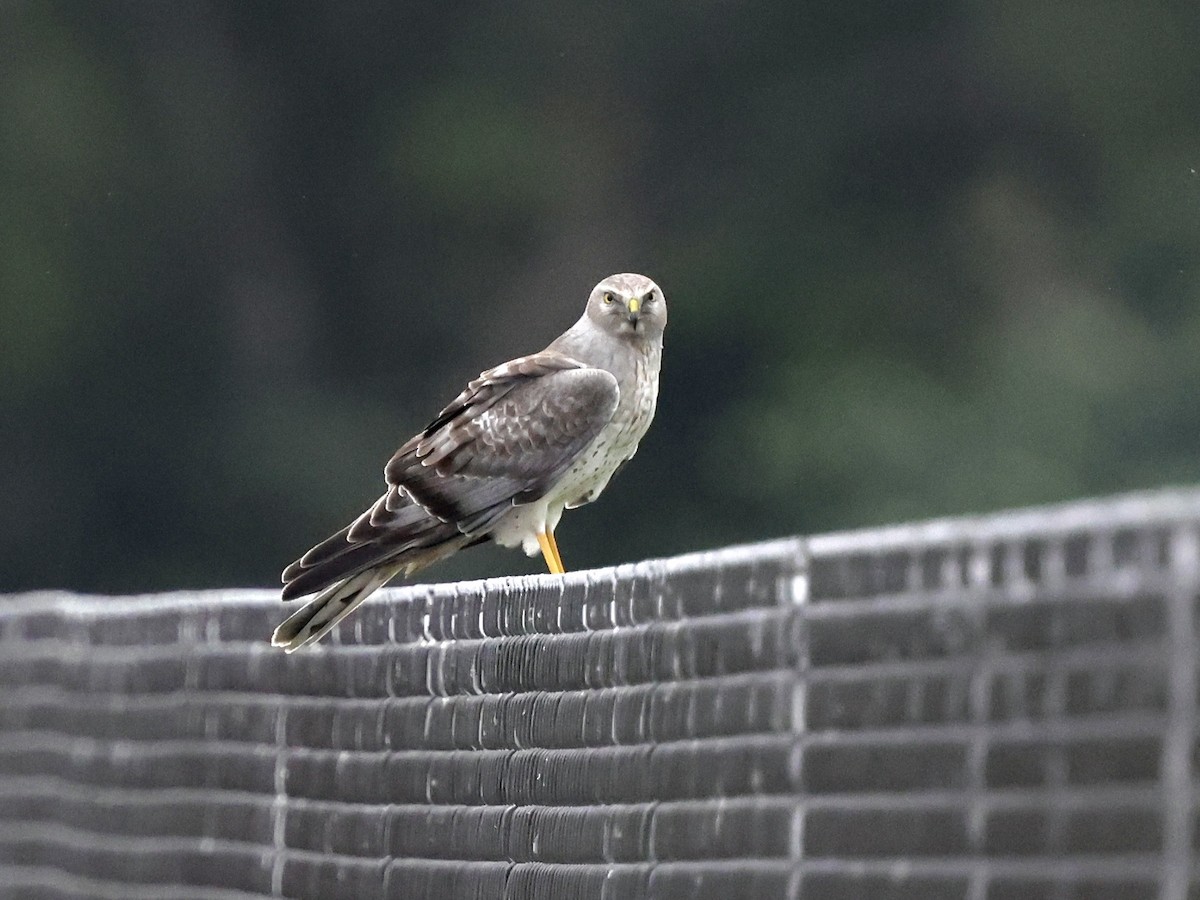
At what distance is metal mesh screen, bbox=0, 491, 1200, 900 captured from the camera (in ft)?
9.86

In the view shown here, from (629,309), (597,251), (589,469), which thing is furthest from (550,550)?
(597,251)

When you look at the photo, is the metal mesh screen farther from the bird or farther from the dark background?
the dark background

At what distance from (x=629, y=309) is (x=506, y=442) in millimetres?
606

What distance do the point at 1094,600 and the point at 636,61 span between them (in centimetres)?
2803

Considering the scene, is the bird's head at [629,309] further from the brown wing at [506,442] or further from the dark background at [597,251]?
the dark background at [597,251]

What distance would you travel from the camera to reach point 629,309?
770 centimetres

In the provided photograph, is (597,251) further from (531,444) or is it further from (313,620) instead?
(313,620)

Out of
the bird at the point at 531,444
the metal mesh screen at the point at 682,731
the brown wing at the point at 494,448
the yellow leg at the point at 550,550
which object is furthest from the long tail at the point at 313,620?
the yellow leg at the point at 550,550

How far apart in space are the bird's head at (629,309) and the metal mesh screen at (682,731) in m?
1.61

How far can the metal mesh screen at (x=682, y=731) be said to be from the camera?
3.01 metres

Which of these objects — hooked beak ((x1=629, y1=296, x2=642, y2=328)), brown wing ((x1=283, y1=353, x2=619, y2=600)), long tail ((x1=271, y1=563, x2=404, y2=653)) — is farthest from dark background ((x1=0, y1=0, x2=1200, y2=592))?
long tail ((x1=271, y1=563, x2=404, y2=653))

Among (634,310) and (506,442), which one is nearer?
(506,442)

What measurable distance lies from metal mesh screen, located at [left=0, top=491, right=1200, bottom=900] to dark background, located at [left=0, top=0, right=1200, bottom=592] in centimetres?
1619

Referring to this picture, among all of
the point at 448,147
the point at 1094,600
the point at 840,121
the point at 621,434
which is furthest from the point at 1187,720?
the point at 448,147
